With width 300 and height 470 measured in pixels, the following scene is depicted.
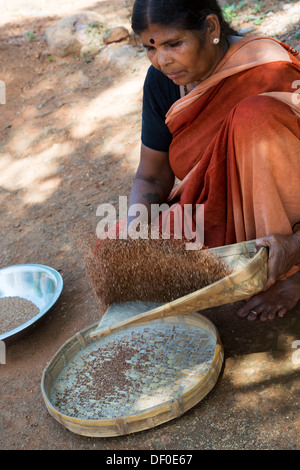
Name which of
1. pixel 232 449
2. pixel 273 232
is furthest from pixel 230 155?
pixel 232 449

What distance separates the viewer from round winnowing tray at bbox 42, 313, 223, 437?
170 cm

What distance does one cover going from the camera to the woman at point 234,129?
5.88 feet

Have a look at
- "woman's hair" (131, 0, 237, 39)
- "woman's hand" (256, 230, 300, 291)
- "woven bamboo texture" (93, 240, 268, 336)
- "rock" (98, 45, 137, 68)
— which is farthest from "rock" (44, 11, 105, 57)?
"woven bamboo texture" (93, 240, 268, 336)

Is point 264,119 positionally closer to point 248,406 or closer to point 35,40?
point 248,406

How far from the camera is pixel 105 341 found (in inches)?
86.0

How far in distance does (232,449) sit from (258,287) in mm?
525

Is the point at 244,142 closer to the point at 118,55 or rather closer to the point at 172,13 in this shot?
the point at 172,13

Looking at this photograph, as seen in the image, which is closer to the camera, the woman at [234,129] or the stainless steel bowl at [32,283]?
the woman at [234,129]

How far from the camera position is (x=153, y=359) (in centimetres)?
201

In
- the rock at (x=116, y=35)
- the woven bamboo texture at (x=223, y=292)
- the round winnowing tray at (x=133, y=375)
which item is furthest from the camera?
the rock at (x=116, y=35)

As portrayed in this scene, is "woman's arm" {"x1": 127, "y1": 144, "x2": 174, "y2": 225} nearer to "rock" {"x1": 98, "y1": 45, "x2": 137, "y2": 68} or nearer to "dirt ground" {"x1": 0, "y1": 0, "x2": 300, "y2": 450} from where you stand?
"dirt ground" {"x1": 0, "y1": 0, "x2": 300, "y2": 450}

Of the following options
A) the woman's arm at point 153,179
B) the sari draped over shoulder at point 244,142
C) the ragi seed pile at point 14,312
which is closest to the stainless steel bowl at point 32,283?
the ragi seed pile at point 14,312

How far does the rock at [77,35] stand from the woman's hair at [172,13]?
3768 millimetres

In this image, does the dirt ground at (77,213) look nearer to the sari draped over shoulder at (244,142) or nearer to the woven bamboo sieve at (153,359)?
the woven bamboo sieve at (153,359)
